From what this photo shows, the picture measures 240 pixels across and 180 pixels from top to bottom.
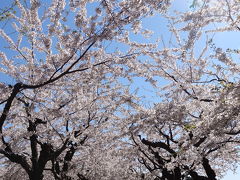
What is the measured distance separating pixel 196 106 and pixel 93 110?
17.1 feet

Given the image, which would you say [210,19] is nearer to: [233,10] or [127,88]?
[233,10]

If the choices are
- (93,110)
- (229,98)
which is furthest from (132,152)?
(229,98)

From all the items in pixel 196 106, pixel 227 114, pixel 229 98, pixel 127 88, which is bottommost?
pixel 227 114

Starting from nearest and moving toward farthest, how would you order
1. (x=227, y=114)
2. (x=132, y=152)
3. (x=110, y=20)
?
(x=227, y=114) < (x=110, y=20) < (x=132, y=152)

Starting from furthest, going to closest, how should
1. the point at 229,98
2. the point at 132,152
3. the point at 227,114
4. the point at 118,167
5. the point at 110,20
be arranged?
1. the point at 118,167
2. the point at 132,152
3. the point at 110,20
4. the point at 229,98
5. the point at 227,114

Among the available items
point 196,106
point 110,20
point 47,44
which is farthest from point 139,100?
point 110,20

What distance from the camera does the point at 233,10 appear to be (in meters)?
6.48

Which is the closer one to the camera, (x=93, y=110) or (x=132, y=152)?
(x=93, y=110)

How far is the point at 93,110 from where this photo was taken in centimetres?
1199

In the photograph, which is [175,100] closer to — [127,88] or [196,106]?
[196,106]

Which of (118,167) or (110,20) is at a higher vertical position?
(118,167)

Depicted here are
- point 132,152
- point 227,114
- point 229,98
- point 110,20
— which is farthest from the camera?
point 132,152

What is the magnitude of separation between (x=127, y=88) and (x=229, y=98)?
7.65 metres

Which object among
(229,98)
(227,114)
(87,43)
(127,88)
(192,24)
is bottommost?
(227,114)
